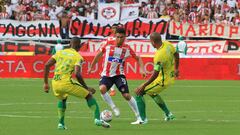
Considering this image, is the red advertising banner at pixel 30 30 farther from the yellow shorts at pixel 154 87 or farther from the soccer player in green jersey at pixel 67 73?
the soccer player in green jersey at pixel 67 73

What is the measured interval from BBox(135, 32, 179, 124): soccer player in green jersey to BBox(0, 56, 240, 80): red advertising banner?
625 inches

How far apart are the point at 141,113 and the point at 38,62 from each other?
17.5 meters

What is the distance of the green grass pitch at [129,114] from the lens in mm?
16094

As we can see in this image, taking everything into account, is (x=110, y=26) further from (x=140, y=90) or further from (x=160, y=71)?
(x=140, y=90)

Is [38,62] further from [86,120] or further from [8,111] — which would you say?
[86,120]

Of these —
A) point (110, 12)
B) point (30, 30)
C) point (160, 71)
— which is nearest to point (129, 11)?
point (110, 12)

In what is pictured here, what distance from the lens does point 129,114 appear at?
65.1ft

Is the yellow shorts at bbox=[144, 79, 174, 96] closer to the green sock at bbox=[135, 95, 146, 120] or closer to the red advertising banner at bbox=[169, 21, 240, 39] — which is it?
the green sock at bbox=[135, 95, 146, 120]

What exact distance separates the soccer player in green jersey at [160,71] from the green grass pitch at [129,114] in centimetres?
53

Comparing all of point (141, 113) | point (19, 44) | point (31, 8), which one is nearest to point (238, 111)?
point (141, 113)

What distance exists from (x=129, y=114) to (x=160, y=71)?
2.08 m

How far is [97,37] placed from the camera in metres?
41.1

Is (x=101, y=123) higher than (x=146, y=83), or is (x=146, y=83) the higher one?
(x=146, y=83)

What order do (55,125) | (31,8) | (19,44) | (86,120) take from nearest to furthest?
1. (55,125)
2. (86,120)
3. (19,44)
4. (31,8)
